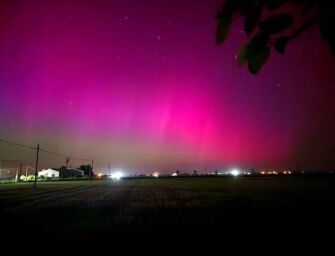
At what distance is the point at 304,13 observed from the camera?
68.7 inches

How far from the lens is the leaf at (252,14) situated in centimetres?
183

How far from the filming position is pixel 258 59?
1.93m

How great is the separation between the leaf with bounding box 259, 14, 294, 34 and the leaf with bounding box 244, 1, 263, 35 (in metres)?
0.06

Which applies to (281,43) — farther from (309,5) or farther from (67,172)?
(67,172)

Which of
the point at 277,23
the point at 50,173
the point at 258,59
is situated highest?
the point at 50,173

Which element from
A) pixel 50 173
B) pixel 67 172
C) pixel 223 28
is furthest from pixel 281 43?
pixel 50 173

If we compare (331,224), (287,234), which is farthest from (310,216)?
(287,234)

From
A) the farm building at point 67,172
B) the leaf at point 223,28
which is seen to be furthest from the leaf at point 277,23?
the farm building at point 67,172

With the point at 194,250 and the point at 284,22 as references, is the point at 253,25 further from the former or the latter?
the point at 194,250

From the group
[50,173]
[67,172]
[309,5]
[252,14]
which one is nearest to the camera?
[309,5]

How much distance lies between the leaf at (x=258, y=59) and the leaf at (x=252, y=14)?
12 cm

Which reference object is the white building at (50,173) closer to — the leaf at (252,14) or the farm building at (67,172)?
the farm building at (67,172)

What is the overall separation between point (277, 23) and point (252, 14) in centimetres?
15

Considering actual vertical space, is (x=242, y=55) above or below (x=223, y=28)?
below
